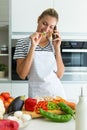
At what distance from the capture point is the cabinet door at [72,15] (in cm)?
272

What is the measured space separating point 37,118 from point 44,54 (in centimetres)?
62

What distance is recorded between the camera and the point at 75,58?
2.79 m

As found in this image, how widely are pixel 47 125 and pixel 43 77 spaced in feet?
1.88

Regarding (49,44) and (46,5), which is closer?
(49,44)

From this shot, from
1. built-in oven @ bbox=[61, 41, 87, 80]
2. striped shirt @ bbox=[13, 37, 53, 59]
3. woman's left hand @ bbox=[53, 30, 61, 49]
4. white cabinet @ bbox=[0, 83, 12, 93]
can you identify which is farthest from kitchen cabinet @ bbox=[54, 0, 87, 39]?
striped shirt @ bbox=[13, 37, 53, 59]

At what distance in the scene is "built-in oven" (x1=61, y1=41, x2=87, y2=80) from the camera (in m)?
2.75

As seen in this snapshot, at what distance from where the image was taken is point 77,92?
275 centimetres

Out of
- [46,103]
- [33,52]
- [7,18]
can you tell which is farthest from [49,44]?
[7,18]

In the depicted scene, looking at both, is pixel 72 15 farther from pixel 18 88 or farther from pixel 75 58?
pixel 18 88

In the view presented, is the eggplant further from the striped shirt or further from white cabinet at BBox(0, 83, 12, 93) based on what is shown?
white cabinet at BBox(0, 83, 12, 93)

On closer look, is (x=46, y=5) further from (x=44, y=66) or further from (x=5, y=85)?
(x=44, y=66)

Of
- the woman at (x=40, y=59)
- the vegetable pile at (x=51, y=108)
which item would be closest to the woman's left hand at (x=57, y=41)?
the woman at (x=40, y=59)

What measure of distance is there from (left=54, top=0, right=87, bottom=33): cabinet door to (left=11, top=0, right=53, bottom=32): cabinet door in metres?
0.13

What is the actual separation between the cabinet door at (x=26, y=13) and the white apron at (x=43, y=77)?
1.03 meters
